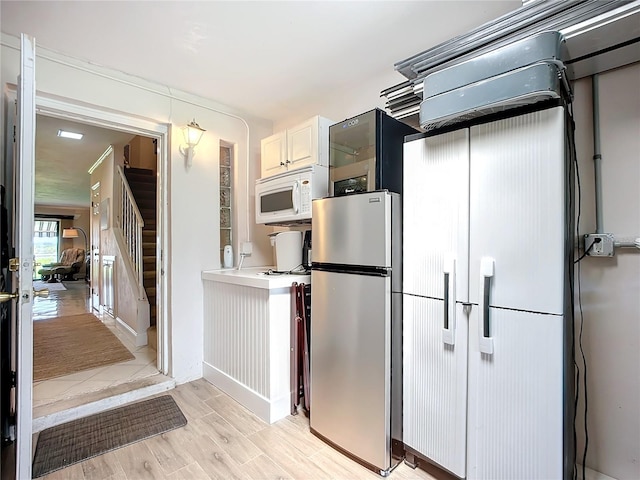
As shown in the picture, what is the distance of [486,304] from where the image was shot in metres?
1.40

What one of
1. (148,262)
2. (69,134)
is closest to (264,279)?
(148,262)

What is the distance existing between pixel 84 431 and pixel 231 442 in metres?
1.01

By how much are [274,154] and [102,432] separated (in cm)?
237

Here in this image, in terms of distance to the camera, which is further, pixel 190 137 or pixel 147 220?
pixel 147 220

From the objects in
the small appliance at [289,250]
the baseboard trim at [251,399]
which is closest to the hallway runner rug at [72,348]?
the baseboard trim at [251,399]

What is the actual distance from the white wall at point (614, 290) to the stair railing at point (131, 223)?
4.31m

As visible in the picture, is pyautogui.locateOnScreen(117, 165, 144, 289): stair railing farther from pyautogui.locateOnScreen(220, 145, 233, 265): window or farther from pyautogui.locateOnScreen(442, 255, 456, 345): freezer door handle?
pyautogui.locateOnScreen(442, 255, 456, 345): freezer door handle

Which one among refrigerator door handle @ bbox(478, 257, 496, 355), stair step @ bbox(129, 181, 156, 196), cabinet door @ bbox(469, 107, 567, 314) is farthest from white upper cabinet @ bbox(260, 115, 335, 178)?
stair step @ bbox(129, 181, 156, 196)

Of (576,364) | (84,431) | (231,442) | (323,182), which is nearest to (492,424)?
(576,364)

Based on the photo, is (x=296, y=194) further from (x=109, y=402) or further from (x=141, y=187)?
(x=141, y=187)

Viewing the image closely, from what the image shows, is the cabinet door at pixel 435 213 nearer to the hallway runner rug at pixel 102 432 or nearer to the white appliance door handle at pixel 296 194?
the white appliance door handle at pixel 296 194

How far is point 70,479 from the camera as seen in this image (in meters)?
1.67

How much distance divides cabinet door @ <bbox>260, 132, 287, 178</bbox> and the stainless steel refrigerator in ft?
2.98

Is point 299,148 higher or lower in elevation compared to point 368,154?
higher
